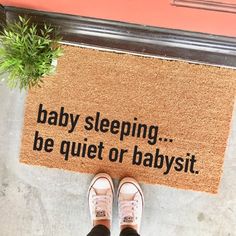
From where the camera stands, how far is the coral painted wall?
1.14 metres

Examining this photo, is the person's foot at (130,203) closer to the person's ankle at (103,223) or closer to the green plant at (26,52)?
the person's ankle at (103,223)

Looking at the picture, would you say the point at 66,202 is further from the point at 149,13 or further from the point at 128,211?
the point at 149,13

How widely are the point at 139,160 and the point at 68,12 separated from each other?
2.03 ft

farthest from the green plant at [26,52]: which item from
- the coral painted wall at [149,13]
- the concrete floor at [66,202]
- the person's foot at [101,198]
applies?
the person's foot at [101,198]

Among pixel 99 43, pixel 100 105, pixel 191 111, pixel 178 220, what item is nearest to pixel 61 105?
pixel 100 105

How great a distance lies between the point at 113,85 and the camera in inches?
57.2

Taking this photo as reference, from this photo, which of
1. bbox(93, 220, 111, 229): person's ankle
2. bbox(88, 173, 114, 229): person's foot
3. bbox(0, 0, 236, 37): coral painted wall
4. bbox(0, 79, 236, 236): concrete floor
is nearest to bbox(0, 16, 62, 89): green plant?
bbox(0, 0, 236, 37): coral painted wall

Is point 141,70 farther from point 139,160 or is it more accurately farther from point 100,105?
point 139,160

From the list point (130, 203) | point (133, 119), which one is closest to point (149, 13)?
point (133, 119)

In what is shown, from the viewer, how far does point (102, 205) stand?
145cm

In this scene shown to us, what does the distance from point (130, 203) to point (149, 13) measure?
72 cm

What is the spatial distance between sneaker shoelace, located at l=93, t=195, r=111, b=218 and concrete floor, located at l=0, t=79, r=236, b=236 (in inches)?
2.2

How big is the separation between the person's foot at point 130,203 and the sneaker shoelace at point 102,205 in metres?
0.05

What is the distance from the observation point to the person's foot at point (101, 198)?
1433 mm
